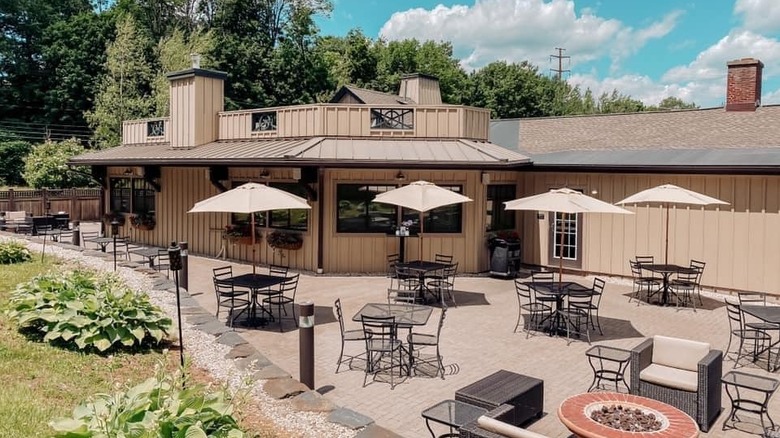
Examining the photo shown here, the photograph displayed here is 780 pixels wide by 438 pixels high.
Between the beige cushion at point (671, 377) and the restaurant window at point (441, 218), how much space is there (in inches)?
323

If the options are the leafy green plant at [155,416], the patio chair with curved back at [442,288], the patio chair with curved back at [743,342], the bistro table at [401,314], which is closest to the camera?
the leafy green plant at [155,416]

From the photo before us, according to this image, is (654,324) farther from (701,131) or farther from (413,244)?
(701,131)

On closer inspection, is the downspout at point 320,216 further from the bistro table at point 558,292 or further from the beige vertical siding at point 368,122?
the bistro table at point 558,292

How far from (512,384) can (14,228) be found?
19.1m

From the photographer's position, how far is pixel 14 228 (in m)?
19.0

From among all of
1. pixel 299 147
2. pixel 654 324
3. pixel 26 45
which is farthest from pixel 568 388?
pixel 26 45

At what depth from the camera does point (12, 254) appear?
39.0ft

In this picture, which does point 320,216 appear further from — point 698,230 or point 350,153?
point 698,230

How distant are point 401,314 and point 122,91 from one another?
2895cm

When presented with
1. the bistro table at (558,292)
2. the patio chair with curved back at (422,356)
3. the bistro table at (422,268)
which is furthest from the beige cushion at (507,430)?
the bistro table at (422,268)

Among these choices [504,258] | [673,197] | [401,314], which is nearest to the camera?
[401,314]

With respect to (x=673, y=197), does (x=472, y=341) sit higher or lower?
lower

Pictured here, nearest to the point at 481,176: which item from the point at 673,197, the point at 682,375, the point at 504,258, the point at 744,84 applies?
the point at 504,258

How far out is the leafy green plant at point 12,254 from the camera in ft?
38.6
